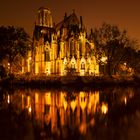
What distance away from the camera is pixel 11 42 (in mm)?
65000

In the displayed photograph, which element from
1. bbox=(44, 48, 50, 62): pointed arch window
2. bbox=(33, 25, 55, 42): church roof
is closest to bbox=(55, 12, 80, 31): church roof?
bbox=(33, 25, 55, 42): church roof

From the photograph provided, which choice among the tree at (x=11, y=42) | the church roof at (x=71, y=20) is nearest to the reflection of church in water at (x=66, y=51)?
the church roof at (x=71, y=20)

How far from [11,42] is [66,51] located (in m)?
23.8

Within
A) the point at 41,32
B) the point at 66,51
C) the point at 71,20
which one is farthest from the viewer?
the point at 41,32

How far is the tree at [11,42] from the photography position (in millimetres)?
63188

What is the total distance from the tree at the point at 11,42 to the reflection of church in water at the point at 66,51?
50.6ft

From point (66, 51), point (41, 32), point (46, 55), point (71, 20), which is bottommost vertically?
point (46, 55)

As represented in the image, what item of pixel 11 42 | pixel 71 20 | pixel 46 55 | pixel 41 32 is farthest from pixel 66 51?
pixel 11 42

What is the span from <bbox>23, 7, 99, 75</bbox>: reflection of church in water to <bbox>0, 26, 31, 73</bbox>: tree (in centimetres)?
1542

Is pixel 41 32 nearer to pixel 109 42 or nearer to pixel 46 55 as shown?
pixel 46 55

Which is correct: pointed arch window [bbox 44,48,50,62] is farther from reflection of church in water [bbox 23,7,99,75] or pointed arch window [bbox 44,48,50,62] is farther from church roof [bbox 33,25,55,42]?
church roof [bbox 33,25,55,42]

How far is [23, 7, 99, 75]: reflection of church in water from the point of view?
82.8 metres

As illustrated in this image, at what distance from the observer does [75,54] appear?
84.1 meters

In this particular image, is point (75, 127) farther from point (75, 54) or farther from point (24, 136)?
point (75, 54)
